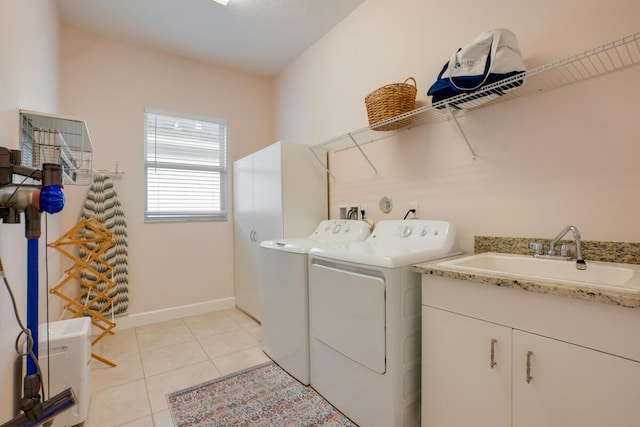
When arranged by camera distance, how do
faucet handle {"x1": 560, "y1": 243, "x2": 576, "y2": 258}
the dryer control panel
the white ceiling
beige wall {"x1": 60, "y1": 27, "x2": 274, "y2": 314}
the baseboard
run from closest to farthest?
1. faucet handle {"x1": 560, "y1": 243, "x2": 576, "y2": 258}
2. the dryer control panel
3. the white ceiling
4. beige wall {"x1": 60, "y1": 27, "x2": 274, "y2": 314}
5. the baseboard

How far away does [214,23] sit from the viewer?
2.64 meters

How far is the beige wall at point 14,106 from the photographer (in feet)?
3.84

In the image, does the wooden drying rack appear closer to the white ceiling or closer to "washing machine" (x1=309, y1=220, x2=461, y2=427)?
"washing machine" (x1=309, y1=220, x2=461, y2=427)

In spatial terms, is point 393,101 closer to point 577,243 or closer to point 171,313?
point 577,243

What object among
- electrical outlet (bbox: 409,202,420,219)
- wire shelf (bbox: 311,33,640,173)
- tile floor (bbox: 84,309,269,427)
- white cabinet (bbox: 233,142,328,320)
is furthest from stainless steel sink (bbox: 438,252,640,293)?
tile floor (bbox: 84,309,269,427)

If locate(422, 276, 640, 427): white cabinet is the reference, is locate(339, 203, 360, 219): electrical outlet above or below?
above

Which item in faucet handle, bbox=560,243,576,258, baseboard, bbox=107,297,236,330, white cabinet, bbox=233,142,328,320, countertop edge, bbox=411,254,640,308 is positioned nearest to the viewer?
countertop edge, bbox=411,254,640,308

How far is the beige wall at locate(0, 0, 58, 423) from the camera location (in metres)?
1.17

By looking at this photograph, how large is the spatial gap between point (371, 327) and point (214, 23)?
112 inches

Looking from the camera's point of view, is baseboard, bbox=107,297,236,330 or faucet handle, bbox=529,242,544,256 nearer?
faucet handle, bbox=529,242,544,256

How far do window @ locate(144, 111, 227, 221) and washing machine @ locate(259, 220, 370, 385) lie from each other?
144 centimetres

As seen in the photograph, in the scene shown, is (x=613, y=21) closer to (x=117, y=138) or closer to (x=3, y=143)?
(x=3, y=143)

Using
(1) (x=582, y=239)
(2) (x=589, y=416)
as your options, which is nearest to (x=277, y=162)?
(1) (x=582, y=239)

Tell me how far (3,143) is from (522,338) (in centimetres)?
212
